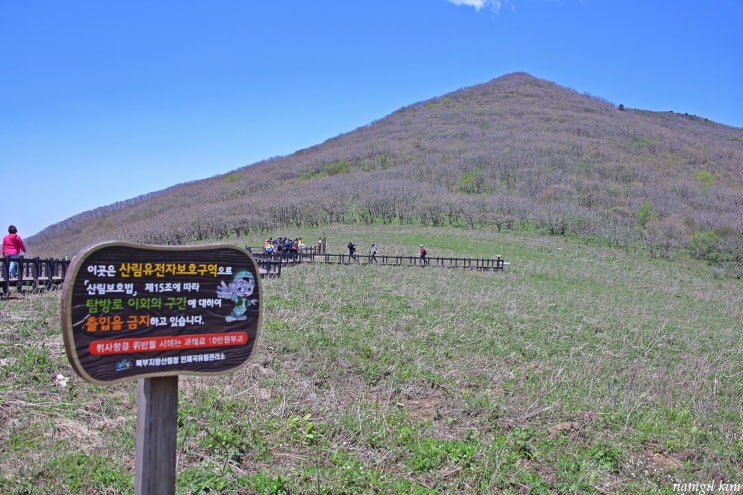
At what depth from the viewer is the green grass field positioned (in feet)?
15.9

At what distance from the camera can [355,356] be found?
8.45 metres

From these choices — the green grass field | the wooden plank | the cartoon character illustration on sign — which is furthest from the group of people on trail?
the wooden plank

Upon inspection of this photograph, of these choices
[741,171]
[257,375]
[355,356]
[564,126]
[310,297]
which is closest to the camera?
[257,375]

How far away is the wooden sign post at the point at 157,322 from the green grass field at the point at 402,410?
57.4 inches

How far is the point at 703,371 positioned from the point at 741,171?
97.1 meters

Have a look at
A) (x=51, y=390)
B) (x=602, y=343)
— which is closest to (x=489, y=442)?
(x=51, y=390)

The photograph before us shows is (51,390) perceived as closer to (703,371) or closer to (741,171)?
(703,371)

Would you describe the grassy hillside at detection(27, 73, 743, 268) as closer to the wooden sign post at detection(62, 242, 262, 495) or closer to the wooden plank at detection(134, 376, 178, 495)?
the wooden sign post at detection(62, 242, 262, 495)

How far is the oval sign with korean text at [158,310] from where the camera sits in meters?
2.99

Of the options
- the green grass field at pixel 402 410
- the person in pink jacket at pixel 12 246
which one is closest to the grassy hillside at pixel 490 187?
the green grass field at pixel 402 410

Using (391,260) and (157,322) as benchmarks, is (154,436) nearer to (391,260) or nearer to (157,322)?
(157,322)

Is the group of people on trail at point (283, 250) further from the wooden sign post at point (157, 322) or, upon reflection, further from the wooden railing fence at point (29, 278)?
the wooden sign post at point (157, 322)

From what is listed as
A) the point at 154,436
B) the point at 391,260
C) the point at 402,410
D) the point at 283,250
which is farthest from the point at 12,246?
the point at 391,260

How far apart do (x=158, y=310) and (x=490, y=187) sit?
67.7 meters
